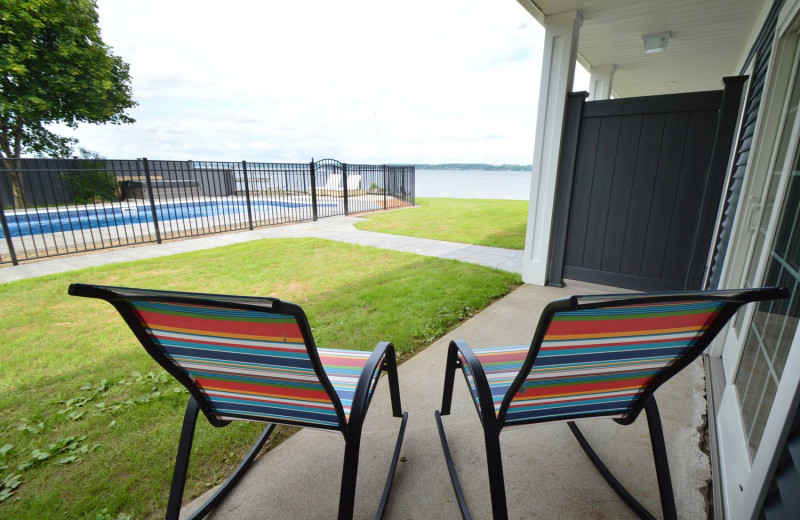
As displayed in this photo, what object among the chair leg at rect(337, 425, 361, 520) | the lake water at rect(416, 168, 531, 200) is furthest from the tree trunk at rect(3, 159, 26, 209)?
the lake water at rect(416, 168, 531, 200)

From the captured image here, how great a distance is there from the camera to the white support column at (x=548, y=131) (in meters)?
3.62

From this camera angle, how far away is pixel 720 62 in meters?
A: 5.33

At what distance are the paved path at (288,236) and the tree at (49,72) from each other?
22.5ft

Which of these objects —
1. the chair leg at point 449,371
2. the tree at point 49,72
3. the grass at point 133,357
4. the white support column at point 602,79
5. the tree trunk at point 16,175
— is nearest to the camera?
the grass at point 133,357

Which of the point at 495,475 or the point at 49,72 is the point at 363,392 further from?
the point at 49,72

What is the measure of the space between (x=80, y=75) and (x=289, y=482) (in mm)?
16873

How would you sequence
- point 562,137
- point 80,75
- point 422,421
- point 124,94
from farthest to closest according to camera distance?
point 124,94 → point 80,75 → point 562,137 → point 422,421

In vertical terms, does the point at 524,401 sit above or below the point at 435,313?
above

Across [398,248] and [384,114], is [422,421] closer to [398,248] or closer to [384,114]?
[398,248]

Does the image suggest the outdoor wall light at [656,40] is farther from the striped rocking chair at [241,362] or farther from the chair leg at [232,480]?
the chair leg at [232,480]

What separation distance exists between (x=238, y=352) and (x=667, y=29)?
18.1ft

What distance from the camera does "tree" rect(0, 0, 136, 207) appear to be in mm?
10242

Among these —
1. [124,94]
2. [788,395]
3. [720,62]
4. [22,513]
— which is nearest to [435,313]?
[788,395]

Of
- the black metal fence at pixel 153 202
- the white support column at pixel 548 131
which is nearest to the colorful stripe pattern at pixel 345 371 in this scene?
the white support column at pixel 548 131
